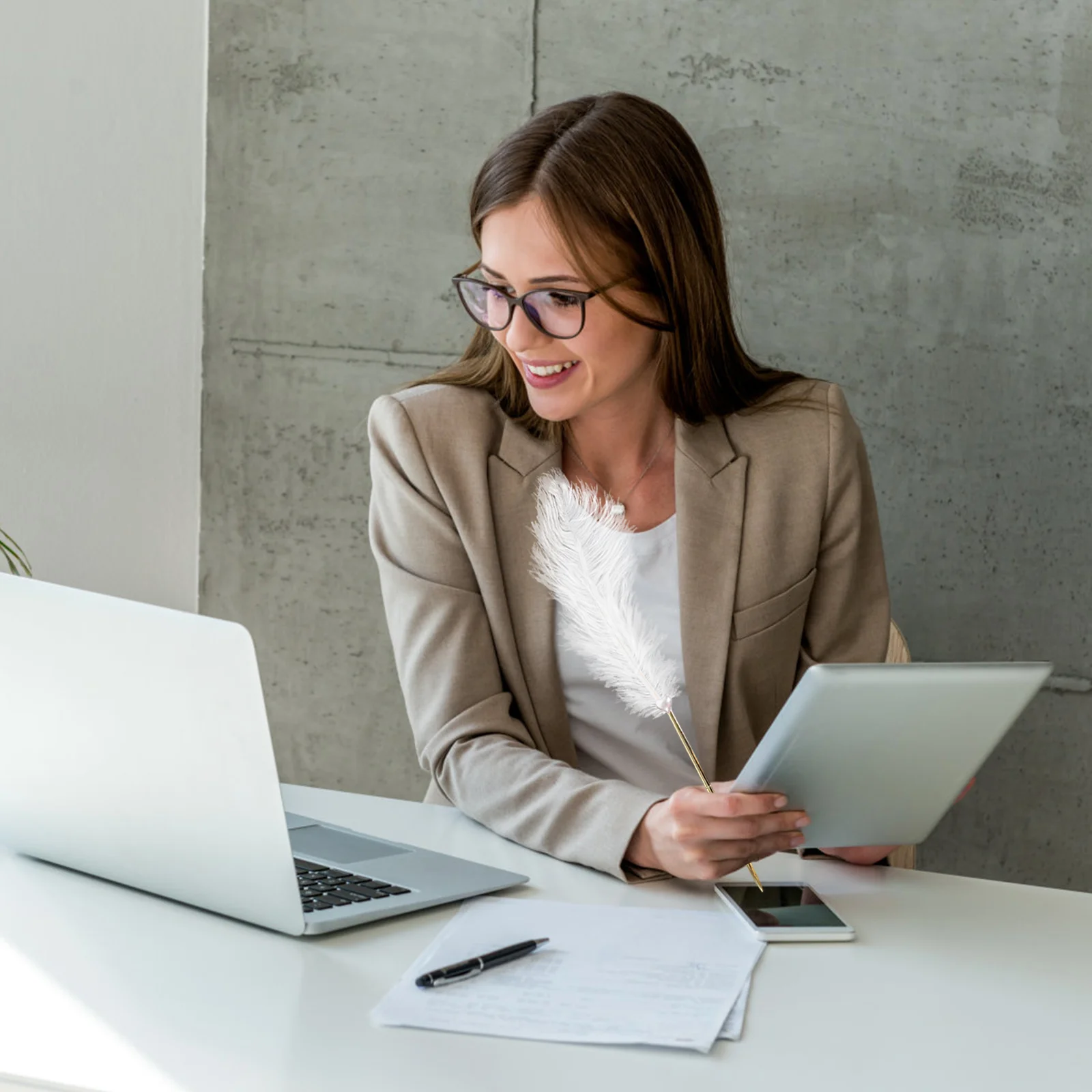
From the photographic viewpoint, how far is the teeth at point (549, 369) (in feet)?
6.37

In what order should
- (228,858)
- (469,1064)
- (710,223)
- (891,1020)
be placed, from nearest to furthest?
(469,1064)
(891,1020)
(228,858)
(710,223)

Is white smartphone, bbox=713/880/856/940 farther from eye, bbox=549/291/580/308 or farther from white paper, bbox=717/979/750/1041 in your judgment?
eye, bbox=549/291/580/308

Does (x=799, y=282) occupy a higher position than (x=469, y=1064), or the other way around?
(x=799, y=282)

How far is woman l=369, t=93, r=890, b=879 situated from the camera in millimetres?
1900

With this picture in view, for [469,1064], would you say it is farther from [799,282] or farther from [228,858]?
[799,282]

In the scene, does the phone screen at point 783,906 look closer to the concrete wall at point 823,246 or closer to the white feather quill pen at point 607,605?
the white feather quill pen at point 607,605

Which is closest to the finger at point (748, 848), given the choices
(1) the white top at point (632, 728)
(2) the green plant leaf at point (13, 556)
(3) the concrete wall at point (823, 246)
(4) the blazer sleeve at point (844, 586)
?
(1) the white top at point (632, 728)

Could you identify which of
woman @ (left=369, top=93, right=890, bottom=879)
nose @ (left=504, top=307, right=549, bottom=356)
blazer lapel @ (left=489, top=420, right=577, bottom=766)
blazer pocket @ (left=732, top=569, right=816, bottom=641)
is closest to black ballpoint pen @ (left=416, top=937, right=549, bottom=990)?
woman @ (left=369, top=93, right=890, bottom=879)

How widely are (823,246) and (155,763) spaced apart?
1949 millimetres

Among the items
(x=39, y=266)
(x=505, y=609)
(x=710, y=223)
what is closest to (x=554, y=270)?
(x=710, y=223)

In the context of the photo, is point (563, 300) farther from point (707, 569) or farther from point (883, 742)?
point (883, 742)

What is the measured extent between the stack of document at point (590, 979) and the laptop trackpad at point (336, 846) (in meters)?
0.18

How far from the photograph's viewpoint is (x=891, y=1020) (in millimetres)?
1062

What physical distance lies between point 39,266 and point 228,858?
6.44 ft
